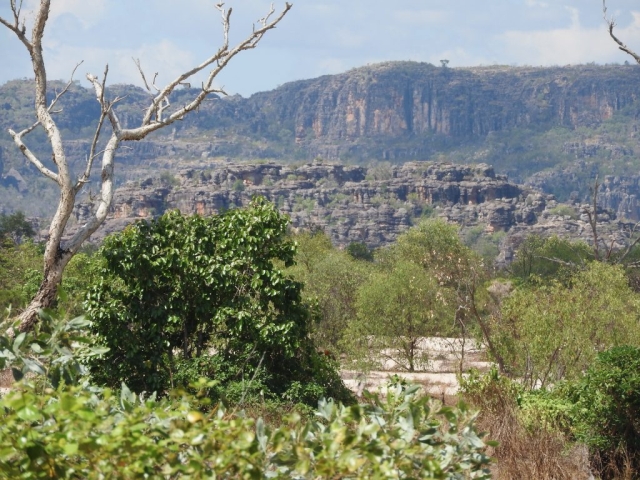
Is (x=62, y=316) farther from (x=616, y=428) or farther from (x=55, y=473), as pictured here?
(x=616, y=428)

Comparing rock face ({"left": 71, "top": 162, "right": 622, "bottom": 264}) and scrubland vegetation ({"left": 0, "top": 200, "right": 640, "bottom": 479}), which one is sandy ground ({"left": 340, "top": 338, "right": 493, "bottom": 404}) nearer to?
scrubland vegetation ({"left": 0, "top": 200, "right": 640, "bottom": 479})

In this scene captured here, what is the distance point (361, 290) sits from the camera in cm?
3284

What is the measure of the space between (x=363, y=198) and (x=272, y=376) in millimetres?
164525

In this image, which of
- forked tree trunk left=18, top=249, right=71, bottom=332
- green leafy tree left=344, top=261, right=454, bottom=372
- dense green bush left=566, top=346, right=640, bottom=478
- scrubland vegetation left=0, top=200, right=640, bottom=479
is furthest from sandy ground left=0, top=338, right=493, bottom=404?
dense green bush left=566, top=346, right=640, bottom=478

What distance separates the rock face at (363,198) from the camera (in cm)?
16200

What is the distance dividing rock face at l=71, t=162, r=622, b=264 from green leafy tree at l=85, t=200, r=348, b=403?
142m

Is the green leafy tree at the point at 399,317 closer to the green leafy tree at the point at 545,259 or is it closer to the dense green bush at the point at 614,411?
the dense green bush at the point at 614,411

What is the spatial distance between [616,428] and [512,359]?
12.9 metres

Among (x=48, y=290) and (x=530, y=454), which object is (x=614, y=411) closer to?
(x=530, y=454)

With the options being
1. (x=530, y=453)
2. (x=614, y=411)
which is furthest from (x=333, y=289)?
(x=530, y=453)

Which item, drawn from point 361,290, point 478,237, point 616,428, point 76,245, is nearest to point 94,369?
point 76,245

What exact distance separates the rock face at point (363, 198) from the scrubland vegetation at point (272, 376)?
130046mm

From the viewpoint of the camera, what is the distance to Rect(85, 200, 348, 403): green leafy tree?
1329cm

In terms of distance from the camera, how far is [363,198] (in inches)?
6988
